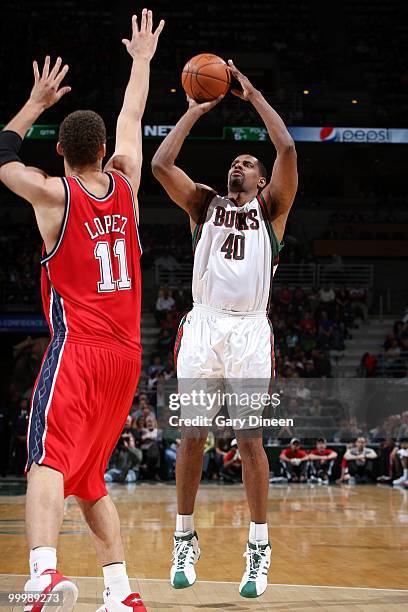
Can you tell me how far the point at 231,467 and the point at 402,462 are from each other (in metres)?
3.21

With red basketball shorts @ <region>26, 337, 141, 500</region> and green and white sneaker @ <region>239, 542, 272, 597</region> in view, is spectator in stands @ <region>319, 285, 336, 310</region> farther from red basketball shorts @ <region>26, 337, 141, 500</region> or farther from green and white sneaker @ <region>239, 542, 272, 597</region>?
red basketball shorts @ <region>26, 337, 141, 500</region>

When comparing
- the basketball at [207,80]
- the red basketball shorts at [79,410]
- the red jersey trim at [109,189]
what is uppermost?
the basketball at [207,80]

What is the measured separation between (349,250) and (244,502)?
13987 millimetres

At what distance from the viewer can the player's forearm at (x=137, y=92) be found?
4.75 meters

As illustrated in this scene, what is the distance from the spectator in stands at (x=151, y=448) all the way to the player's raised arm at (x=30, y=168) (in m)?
12.7

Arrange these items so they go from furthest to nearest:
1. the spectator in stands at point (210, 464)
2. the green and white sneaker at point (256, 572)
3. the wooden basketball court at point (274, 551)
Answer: the spectator in stands at point (210, 464) → the wooden basketball court at point (274, 551) → the green and white sneaker at point (256, 572)

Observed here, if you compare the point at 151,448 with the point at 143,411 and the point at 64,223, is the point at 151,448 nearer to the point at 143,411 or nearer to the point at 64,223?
the point at 143,411

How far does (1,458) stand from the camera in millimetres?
17656

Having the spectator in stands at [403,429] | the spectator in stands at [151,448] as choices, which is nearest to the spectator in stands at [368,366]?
the spectator in stands at [403,429]

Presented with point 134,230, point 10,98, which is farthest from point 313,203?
point 134,230

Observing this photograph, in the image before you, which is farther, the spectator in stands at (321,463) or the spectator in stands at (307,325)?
the spectator in stands at (307,325)

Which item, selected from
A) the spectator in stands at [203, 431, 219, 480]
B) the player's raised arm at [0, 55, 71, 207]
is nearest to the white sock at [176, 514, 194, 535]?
the player's raised arm at [0, 55, 71, 207]

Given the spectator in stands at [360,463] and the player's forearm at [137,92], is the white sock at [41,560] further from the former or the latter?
the spectator in stands at [360,463]

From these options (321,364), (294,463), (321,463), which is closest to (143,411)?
(294,463)
